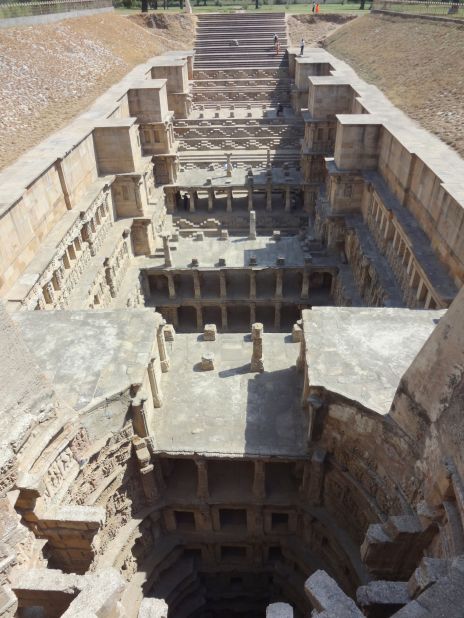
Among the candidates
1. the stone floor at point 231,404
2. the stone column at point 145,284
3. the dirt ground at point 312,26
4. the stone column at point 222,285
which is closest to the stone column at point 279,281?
the stone column at point 222,285

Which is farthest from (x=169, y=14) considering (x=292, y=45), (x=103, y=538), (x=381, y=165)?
(x=103, y=538)

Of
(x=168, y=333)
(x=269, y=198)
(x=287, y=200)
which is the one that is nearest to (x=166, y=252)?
(x=168, y=333)

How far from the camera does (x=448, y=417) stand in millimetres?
7516

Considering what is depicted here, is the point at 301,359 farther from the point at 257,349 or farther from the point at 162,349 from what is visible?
the point at 162,349

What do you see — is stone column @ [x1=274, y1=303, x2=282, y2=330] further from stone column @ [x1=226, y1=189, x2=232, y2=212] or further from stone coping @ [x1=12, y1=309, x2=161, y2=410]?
stone coping @ [x1=12, y1=309, x2=161, y2=410]

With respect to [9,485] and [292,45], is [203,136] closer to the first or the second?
[292,45]

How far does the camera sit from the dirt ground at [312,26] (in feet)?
154

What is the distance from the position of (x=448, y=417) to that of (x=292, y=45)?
45.8 meters

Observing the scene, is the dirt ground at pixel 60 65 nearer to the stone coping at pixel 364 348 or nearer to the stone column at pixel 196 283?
the stone column at pixel 196 283

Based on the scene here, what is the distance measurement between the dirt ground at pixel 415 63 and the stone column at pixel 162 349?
13.8 metres

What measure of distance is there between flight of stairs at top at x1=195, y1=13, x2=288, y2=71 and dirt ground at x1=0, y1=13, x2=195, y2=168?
261 centimetres

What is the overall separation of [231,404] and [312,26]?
50.3 metres

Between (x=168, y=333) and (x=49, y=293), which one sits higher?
(x=49, y=293)

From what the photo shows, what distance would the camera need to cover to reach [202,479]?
12.3 m
